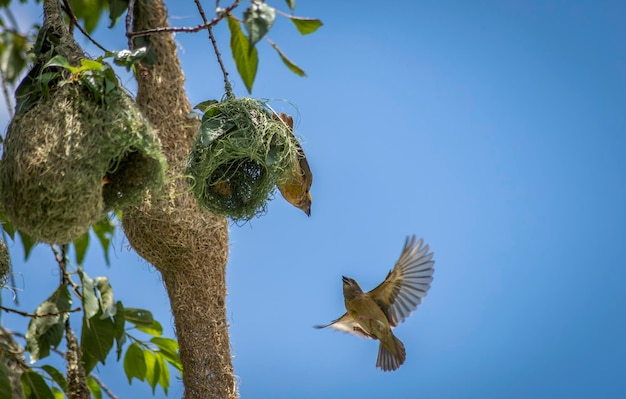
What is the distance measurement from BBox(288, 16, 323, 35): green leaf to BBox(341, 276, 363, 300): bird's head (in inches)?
45.6

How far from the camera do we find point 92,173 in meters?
1.94

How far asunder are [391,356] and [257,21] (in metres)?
1.60

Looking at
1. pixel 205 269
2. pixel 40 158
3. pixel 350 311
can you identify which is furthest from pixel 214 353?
pixel 40 158

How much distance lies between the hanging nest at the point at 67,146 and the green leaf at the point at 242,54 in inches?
10.4

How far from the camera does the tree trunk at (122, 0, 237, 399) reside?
268 centimetres

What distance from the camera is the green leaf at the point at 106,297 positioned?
2.41 meters

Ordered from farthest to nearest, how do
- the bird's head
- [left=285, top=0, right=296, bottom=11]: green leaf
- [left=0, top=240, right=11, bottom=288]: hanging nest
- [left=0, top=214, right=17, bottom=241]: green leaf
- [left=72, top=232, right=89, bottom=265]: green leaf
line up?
1. [left=72, top=232, right=89, bottom=265]: green leaf
2. the bird's head
3. [left=0, top=214, right=17, bottom=241]: green leaf
4. [left=0, top=240, right=11, bottom=288]: hanging nest
5. [left=285, top=0, right=296, bottom=11]: green leaf

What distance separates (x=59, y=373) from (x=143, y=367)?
0.87 feet

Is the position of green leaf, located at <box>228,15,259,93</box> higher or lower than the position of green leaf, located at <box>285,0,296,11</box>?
higher

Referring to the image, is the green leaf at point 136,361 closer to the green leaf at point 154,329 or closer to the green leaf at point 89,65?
the green leaf at point 154,329

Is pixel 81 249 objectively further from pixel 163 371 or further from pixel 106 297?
pixel 106 297

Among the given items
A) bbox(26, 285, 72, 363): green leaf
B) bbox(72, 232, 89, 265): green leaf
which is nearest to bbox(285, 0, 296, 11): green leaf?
bbox(26, 285, 72, 363): green leaf

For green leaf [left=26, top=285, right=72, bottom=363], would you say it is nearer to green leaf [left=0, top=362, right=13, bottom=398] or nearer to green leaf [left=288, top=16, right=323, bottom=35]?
green leaf [left=0, top=362, right=13, bottom=398]

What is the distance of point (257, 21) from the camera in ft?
5.83
